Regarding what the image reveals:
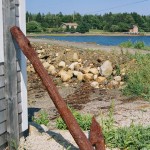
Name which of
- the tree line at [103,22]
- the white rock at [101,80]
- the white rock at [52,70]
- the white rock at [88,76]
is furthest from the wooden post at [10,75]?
the tree line at [103,22]

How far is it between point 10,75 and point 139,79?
579cm

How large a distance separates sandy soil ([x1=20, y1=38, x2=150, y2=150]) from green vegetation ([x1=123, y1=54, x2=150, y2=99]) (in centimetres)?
30

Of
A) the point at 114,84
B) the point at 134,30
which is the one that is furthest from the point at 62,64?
the point at 134,30

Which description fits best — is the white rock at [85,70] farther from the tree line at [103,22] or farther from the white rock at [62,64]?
the tree line at [103,22]

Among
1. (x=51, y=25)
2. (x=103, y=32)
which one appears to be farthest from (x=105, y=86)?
(x=51, y=25)

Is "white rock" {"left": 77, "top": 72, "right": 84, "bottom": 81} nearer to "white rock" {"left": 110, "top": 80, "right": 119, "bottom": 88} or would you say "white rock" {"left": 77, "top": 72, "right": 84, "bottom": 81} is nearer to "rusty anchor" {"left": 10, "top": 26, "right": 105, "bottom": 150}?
"white rock" {"left": 110, "top": 80, "right": 119, "bottom": 88}

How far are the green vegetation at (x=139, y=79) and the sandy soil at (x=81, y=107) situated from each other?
0.98ft

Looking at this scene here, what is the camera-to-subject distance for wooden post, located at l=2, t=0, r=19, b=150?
4.41 meters

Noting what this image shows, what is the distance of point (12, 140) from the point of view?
468cm

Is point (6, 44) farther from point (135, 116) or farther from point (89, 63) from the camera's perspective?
point (89, 63)

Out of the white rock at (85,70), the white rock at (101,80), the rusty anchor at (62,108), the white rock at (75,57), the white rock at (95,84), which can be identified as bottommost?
the white rock at (95,84)

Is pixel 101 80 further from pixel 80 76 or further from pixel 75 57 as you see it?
pixel 75 57

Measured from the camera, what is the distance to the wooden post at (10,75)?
441 cm

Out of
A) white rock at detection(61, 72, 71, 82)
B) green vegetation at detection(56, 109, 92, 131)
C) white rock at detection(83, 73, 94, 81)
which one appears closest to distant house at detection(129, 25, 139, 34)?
white rock at detection(61, 72, 71, 82)
